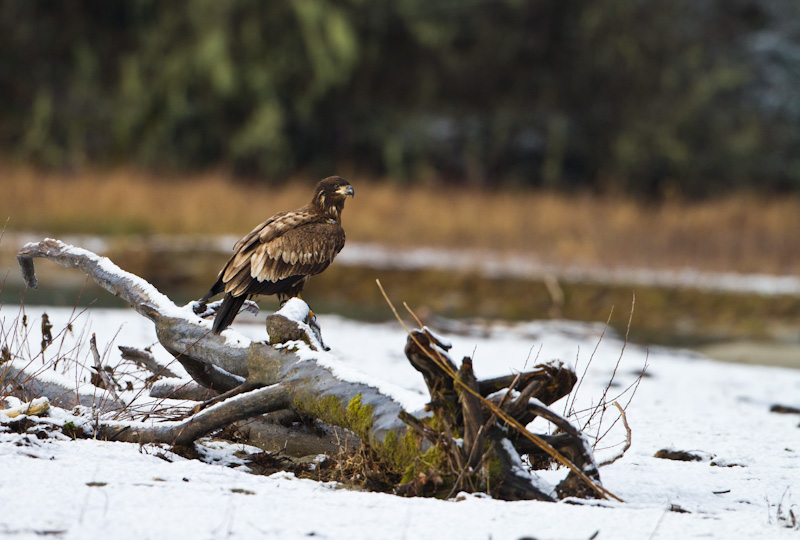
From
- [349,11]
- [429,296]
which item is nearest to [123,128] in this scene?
[349,11]

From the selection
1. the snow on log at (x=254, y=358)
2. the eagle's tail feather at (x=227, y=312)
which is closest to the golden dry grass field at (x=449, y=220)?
the eagle's tail feather at (x=227, y=312)

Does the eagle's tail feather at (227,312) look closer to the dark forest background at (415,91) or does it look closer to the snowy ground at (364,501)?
the snowy ground at (364,501)

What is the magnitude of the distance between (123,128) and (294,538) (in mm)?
16832

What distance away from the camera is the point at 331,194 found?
505 centimetres

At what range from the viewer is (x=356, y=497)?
295 centimetres

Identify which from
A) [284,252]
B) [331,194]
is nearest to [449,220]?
[331,194]

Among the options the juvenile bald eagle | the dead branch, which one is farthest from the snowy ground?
the juvenile bald eagle

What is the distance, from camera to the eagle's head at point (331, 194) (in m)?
5.02

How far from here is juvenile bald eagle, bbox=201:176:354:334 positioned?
4195 mm

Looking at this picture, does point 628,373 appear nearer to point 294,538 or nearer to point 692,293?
point 294,538

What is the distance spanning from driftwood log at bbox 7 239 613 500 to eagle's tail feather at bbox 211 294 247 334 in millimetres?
44

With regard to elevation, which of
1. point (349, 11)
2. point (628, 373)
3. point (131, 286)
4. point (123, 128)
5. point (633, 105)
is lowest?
point (628, 373)

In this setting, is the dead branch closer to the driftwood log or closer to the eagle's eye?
the driftwood log

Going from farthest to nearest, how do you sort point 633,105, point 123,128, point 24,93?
point 633,105 < point 24,93 < point 123,128
